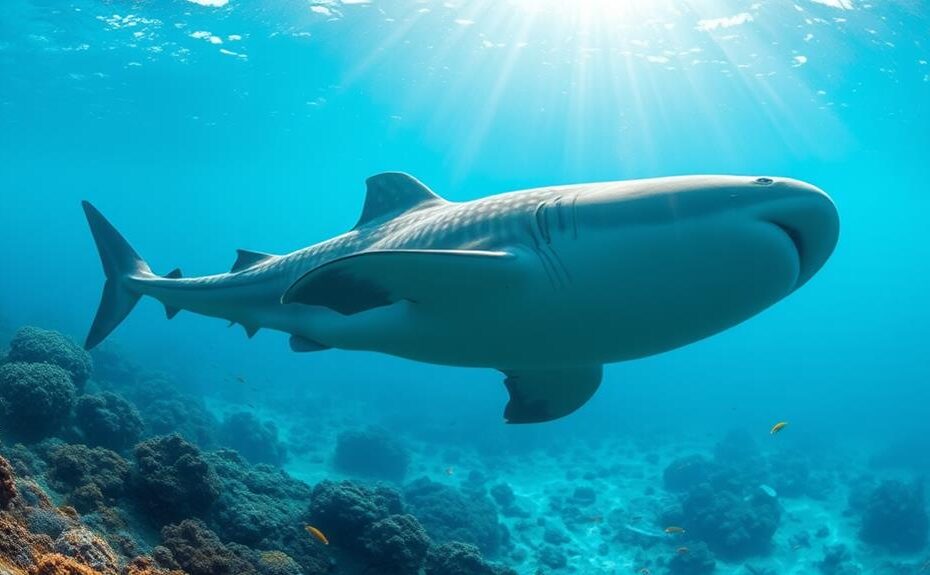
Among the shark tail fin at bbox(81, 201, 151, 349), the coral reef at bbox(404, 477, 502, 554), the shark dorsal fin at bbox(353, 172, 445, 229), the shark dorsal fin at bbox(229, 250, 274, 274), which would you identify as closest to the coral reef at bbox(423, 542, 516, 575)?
the shark dorsal fin at bbox(229, 250, 274, 274)

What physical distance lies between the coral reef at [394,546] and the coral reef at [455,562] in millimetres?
164

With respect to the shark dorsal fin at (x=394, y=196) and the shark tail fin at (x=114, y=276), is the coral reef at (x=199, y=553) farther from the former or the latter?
the shark dorsal fin at (x=394, y=196)

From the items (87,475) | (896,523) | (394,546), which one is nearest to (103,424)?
(87,475)

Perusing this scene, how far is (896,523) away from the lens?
65.4ft

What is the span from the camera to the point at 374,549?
24.5ft

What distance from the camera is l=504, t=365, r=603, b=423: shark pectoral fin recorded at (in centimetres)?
485

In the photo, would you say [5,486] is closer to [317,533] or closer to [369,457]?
[317,533]

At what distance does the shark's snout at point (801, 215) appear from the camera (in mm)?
2729

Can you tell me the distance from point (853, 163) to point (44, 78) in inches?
1987

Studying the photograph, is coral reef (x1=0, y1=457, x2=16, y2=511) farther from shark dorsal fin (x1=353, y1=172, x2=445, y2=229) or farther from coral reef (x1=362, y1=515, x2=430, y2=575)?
coral reef (x1=362, y1=515, x2=430, y2=575)

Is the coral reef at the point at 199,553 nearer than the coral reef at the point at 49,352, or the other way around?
the coral reef at the point at 199,553

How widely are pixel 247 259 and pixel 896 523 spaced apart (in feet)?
73.7

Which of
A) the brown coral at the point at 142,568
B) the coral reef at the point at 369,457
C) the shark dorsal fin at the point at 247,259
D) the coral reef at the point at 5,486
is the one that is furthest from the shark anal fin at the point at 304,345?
the coral reef at the point at 369,457

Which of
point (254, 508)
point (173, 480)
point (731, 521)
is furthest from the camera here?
point (731, 521)
